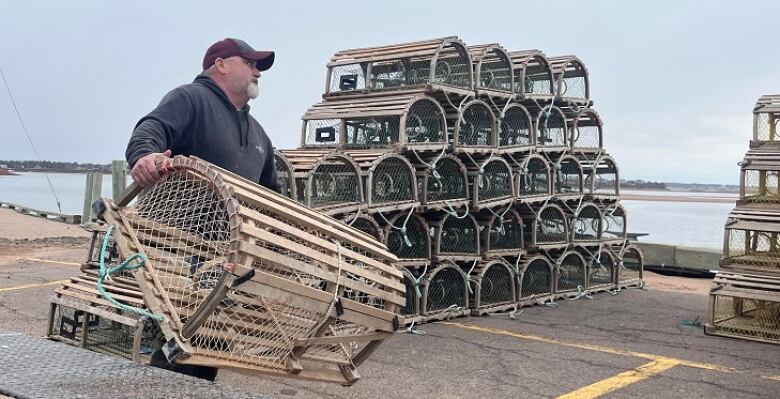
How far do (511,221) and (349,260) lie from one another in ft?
17.9

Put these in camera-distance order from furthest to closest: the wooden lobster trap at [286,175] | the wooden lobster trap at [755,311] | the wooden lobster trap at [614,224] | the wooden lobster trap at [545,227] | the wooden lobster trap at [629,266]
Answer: the wooden lobster trap at [629,266]
the wooden lobster trap at [614,224]
the wooden lobster trap at [545,227]
the wooden lobster trap at [755,311]
the wooden lobster trap at [286,175]

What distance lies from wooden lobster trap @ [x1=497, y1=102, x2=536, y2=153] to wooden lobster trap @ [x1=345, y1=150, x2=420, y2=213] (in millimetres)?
1488

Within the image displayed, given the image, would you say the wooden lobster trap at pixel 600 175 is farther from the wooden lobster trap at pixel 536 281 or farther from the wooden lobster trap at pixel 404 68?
the wooden lobster trap at pixel 404 68

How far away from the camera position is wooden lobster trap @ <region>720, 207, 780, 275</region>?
22.8 ft

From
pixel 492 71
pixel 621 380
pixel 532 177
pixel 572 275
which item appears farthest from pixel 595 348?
pixel 492 71

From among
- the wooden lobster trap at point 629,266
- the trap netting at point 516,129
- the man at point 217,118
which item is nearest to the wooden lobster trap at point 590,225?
the wooden lobster trap at point 629,266

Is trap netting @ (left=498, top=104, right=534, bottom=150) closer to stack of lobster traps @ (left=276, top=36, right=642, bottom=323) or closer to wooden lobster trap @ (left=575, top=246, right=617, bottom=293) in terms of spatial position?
stack of lobster traps @ (left=276, top=36, right=642, bottom=323)

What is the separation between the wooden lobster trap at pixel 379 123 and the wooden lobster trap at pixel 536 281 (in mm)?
1935

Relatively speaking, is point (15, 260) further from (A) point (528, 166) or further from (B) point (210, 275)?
(B) point (210, 275)

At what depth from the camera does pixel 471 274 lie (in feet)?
24.9

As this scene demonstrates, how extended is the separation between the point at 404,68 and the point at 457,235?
1.92m

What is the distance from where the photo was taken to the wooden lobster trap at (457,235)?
7293 millimetres

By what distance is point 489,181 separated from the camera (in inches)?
312

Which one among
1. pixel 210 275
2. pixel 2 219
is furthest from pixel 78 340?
pixel 2 219
